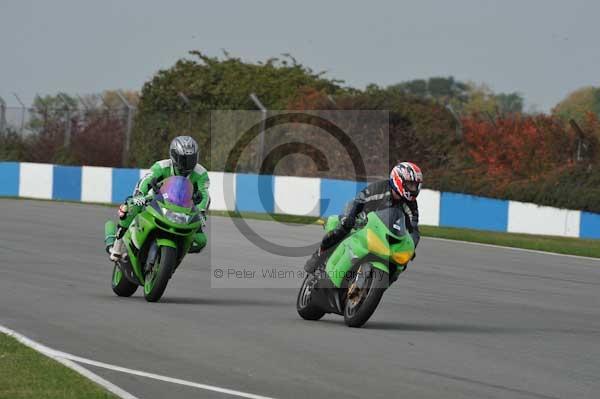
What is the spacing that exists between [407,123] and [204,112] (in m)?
7.66

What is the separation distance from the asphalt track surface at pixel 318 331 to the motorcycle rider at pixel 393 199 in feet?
2.82

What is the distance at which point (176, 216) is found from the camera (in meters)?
11.4

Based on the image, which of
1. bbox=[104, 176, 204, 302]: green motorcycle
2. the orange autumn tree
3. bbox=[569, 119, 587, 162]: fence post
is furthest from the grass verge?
bbox=[569, 119, 587, 162]: fence post

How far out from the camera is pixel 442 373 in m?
8.34

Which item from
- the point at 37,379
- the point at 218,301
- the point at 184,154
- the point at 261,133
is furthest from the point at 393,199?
the point at 261,133

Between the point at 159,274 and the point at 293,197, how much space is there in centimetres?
1985

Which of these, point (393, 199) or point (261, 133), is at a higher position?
point (261, 133)

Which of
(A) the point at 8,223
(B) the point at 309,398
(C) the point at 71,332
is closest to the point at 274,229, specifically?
(A) the point at 8,223

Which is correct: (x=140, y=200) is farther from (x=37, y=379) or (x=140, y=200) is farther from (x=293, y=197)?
(x=293, y=197)

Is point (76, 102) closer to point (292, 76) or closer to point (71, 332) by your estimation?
point (292, 76)

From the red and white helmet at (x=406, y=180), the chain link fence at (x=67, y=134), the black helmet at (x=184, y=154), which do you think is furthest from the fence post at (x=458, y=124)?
the red and white helmet at (x=406, y=180)

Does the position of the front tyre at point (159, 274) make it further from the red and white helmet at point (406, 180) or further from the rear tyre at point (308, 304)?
the red and white helmet at point (406, 180)

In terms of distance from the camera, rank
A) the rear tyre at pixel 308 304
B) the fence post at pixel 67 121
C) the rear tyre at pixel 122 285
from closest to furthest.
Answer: the rear tyre at pixel 308 304 → the rear tyre at pixel 122 285 → the fence post at pixel 67 121

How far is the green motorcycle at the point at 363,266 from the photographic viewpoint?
10.1 meters
